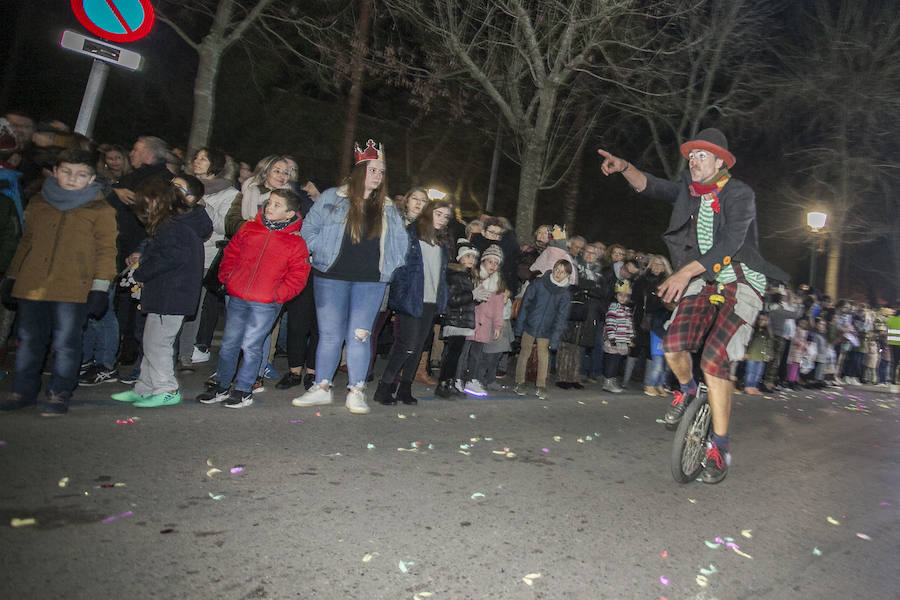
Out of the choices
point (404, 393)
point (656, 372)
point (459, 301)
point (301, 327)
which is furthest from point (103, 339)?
point (656, 372)

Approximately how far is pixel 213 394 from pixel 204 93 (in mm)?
7454

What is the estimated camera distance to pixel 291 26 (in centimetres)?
1498

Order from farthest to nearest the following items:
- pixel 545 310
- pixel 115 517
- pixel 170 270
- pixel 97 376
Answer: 1. pixel 545 310
2. pixel 97 376
3. pixel 170 270
4. pixel 115 517

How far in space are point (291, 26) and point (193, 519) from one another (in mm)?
13664

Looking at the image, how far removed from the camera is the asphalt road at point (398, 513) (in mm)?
2939

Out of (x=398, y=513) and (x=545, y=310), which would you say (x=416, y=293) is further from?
(x=398, y=513)

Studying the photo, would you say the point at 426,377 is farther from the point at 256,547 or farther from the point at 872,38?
the point at 872,38

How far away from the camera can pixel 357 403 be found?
6.21m

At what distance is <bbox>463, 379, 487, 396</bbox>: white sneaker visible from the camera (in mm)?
8192

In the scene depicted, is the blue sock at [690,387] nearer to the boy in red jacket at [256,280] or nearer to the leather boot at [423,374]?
the boy in red jacket at [256,280]

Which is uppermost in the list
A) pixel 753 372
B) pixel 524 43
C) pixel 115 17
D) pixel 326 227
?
pixel 524 43

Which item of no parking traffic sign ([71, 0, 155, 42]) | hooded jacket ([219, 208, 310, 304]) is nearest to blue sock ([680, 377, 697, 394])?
hooded jacket ([219, 208, 310, 304])

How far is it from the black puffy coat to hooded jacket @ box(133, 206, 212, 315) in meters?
3.04

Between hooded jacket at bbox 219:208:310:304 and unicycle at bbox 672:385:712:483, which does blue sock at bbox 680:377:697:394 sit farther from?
hooded jacket at bbox 219:208:310:304
